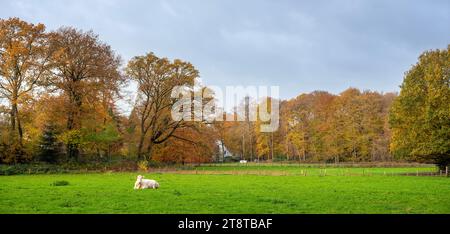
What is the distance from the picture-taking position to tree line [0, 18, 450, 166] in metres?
40.8

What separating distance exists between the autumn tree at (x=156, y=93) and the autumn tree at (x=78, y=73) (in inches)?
230

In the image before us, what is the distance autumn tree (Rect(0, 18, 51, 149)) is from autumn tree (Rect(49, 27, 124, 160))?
1.36 metres

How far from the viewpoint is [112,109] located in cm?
5756

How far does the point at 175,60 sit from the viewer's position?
55.9 metres

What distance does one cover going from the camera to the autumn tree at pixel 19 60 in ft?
142

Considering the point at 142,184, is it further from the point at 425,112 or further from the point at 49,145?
the point at 425,112

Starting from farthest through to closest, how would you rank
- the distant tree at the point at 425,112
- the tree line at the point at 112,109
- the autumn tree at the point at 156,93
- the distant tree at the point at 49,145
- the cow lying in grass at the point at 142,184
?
1. the autumn tree at the point at 156,93
2. the distant tree at the point at 49,145
3. the tree line at the point at 112,109
4. the distant tree at the point at 425,112
5. the cow lying in grass at the point at 142,184
